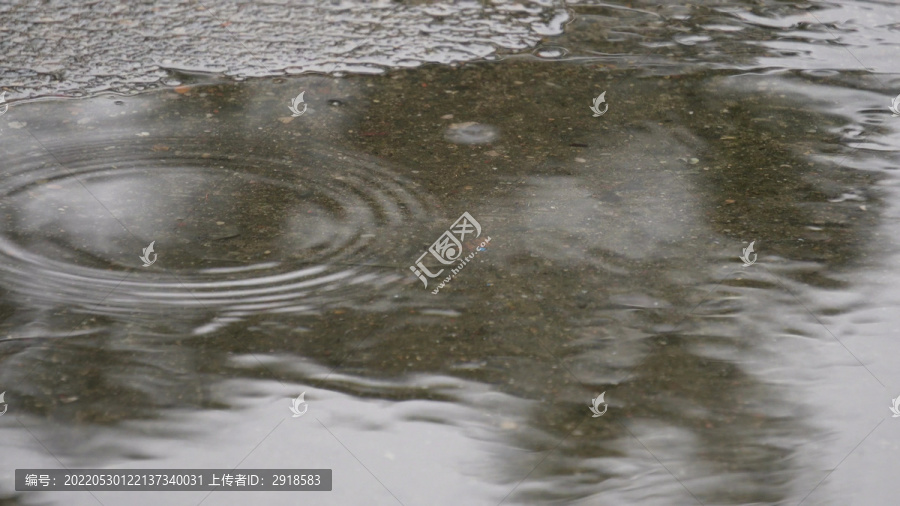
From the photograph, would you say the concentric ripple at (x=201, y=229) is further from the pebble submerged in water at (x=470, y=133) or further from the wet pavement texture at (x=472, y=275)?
the pebble submerged in water at (x=470, y=133)

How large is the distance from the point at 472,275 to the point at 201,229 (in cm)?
86

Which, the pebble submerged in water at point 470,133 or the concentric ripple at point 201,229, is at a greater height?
the pebble submerged in water at point 470,133

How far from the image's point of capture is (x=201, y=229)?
2.55 m

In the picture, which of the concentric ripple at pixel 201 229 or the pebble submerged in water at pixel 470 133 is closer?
the concentric ripple at pixel 201 229
